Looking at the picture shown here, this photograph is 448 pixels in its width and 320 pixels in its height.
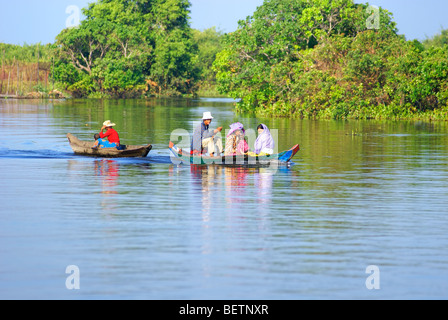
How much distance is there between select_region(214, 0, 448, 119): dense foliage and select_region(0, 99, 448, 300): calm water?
2328 centimetres

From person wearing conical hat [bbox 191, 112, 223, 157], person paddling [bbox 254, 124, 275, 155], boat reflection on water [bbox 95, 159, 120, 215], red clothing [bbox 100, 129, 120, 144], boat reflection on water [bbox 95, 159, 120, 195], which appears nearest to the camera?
boat reflection on water [bbox 95, 159, 120, 215]

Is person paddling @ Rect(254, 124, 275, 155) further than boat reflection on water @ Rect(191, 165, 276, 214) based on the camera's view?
Yes

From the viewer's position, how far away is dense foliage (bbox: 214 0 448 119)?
46.0 m

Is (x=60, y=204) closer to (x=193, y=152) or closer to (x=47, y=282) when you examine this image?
(x=47, y=282)

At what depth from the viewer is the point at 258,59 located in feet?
184

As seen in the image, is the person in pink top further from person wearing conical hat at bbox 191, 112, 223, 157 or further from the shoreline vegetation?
the shoreline vegetation

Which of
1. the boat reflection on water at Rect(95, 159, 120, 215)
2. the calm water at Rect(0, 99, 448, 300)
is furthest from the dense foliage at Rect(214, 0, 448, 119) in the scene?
the boat reflection on water at Rect(95, 159, 120, 215)

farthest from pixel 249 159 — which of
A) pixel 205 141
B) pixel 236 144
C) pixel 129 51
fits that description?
pixel 129 51

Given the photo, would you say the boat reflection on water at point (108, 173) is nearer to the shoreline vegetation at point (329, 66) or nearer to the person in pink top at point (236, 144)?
the person in pink top at point (236, 144)

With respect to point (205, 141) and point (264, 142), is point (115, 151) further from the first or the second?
point (264, 142)

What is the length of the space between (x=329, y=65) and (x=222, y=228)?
38.4m

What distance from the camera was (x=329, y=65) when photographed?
49.3 meters

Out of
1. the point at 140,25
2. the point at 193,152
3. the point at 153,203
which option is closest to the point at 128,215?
the point at 153,203

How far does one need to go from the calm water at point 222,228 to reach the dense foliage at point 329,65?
23282 millimetres
